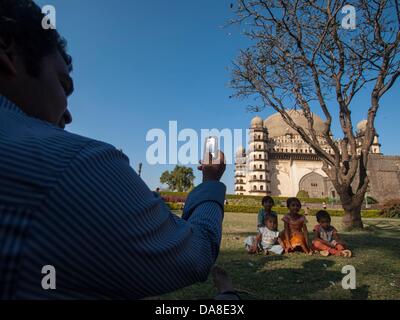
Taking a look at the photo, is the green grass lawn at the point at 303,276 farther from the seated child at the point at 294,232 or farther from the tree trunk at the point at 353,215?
the tree trunk at the point at 353,215

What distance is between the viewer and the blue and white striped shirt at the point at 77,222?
578 millimetres

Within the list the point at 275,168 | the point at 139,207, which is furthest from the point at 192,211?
the point at 275,168

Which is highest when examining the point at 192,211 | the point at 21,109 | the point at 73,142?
the point at 21,109

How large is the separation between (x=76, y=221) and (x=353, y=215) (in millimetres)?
12549

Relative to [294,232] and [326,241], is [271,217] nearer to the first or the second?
[294,232]

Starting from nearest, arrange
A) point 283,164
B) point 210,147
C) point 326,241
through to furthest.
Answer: point 210,147, point 326,241, point 283,164

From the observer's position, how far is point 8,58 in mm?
854

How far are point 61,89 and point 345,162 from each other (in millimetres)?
12578

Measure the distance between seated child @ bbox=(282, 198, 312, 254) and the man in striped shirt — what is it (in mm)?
5888

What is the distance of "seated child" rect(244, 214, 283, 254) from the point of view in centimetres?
600

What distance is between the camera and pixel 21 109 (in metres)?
0.86

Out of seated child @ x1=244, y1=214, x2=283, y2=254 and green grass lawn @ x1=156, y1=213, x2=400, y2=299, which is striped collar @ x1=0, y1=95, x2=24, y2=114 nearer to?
green grass lawn @ x1=156, y1=213, x2=400, y2=299

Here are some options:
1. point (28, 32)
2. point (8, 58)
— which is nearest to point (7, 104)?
point (8, 58)
